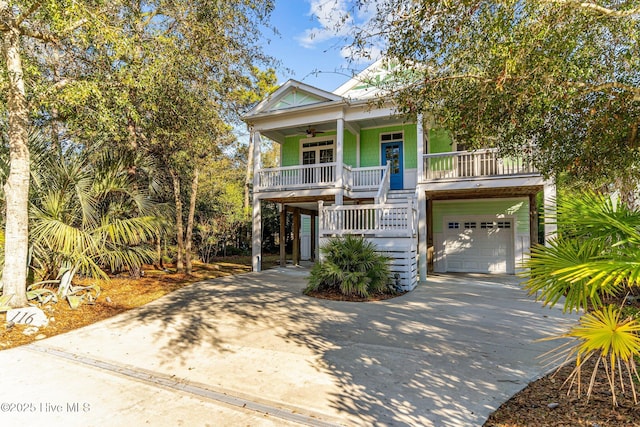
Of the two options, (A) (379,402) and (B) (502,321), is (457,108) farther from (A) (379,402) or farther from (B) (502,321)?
(A) (379,402)

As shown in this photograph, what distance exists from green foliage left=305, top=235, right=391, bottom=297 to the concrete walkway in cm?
102

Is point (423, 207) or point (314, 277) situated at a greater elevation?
point (423, 207)

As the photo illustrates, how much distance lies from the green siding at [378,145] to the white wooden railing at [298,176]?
222cm

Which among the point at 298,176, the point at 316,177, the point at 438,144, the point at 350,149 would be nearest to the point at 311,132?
the point at 350,149

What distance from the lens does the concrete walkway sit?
3012mm

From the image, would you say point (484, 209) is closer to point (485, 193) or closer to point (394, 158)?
point (485, 193)

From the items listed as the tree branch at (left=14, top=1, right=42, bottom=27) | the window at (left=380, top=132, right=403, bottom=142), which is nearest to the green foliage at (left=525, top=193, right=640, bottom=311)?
the tree branch at (left=14, top=1, right=42, bottom=27)

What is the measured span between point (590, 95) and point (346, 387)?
5.12m

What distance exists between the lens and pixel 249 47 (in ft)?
31.7

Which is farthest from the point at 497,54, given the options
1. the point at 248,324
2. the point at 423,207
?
the point at 423,207

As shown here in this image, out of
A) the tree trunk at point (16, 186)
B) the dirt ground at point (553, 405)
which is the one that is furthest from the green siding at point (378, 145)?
the tree trunk at point (16, 186)

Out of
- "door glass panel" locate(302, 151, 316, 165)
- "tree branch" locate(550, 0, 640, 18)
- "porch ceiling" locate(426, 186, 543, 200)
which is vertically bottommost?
"porch ceiling" locate(426, 186, 543, 200)

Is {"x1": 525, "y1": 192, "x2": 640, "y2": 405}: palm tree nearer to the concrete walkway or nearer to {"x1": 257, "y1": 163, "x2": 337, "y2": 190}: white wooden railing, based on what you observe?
the concrete walkway

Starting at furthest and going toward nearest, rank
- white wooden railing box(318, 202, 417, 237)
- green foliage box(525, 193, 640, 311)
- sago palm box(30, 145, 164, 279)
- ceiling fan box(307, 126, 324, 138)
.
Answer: ceiling fan box(307, 126, 324, 138)
white wooden railing box(318, 202, 417, 237)
sago palm box(30, 145, 164, 279)
green foliage box(525, 193, 640, 311)
